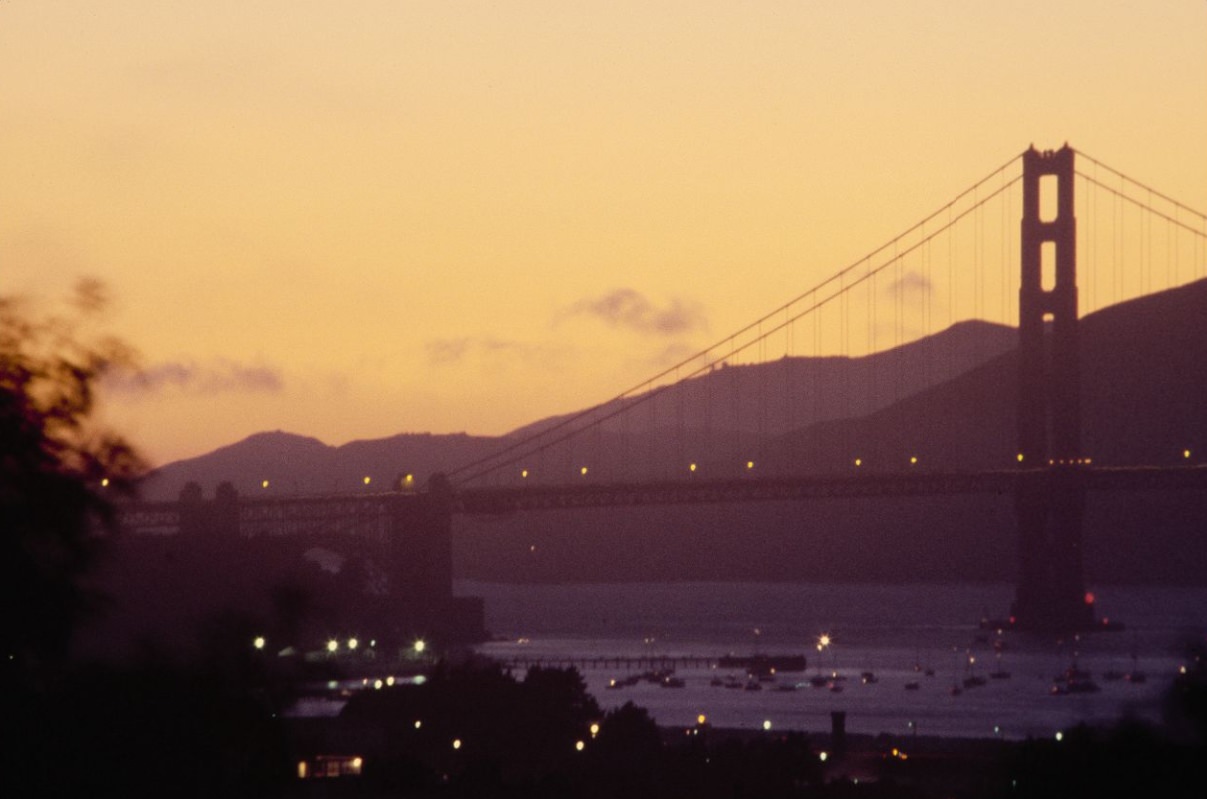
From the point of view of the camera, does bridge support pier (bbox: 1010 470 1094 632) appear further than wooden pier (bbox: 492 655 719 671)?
No

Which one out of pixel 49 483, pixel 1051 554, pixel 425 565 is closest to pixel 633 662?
pixel 425 565

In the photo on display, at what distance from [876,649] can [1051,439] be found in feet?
45.5

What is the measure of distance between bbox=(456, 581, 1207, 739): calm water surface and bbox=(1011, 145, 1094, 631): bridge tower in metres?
1.60

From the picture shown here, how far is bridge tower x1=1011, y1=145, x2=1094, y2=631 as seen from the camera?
189ft

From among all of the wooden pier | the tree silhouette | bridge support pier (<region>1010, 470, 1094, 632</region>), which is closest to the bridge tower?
bridge support pier (<region>1010, 470, 1094, 632</region>)

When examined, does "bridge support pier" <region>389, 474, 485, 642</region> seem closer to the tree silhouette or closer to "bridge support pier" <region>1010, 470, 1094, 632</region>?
"bridge support pier" <region>1010, 470, 1094, 632</region>

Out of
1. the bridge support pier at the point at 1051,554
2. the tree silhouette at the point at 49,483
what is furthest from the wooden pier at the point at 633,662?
the tree silhouette at the point at 49,483

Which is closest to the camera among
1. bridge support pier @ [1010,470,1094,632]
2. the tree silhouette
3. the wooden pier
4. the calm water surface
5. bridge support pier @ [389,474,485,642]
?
the tree silhouette

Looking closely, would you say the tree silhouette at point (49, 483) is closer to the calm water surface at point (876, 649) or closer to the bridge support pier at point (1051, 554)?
the calm water surface at point (876, 649)

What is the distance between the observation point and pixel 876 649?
237ft

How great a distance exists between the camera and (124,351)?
6.86m

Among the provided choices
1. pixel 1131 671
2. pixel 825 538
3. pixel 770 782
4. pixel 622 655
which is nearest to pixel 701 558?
pixel 825 538

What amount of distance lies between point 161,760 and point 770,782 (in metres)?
16.1

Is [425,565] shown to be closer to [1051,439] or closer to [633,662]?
[633,662]
